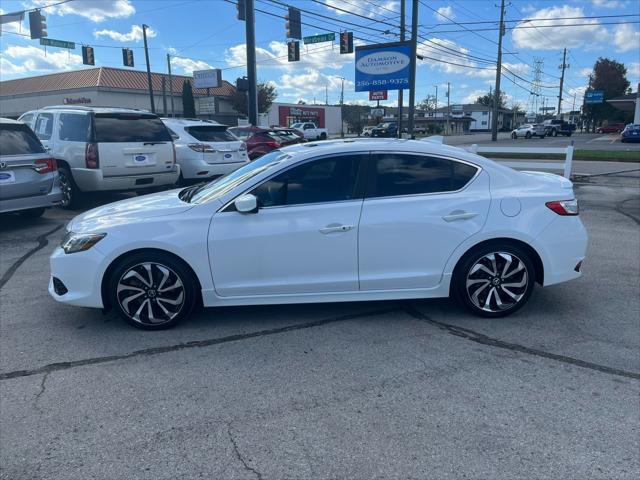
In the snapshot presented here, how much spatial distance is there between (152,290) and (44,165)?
5.03 metres

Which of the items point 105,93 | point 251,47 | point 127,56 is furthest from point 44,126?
point 105,93

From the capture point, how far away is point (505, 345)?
4.01 m

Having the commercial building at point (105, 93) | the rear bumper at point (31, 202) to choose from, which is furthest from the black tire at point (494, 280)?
the commercial building at point (105, 93)

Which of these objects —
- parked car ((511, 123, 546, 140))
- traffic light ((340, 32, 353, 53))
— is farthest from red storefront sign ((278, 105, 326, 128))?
traffic light ((340, 32, 353, 53))

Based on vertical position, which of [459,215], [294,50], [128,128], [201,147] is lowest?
[459,215]

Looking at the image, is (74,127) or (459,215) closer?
(459,215)

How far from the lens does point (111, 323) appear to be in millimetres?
4449

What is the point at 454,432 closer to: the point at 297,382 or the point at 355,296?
the point at 297,382

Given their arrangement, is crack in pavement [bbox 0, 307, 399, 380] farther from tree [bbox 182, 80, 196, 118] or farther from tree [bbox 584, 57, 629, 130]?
tree [bbox 584, 57, 629, 130]

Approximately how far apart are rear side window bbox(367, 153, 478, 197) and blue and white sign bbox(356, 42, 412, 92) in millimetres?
16180

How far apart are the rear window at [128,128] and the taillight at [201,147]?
1206mm

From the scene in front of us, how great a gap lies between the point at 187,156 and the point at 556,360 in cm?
901

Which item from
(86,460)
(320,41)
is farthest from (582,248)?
(320,41)

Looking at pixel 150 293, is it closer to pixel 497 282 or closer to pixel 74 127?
pixel 497 282
